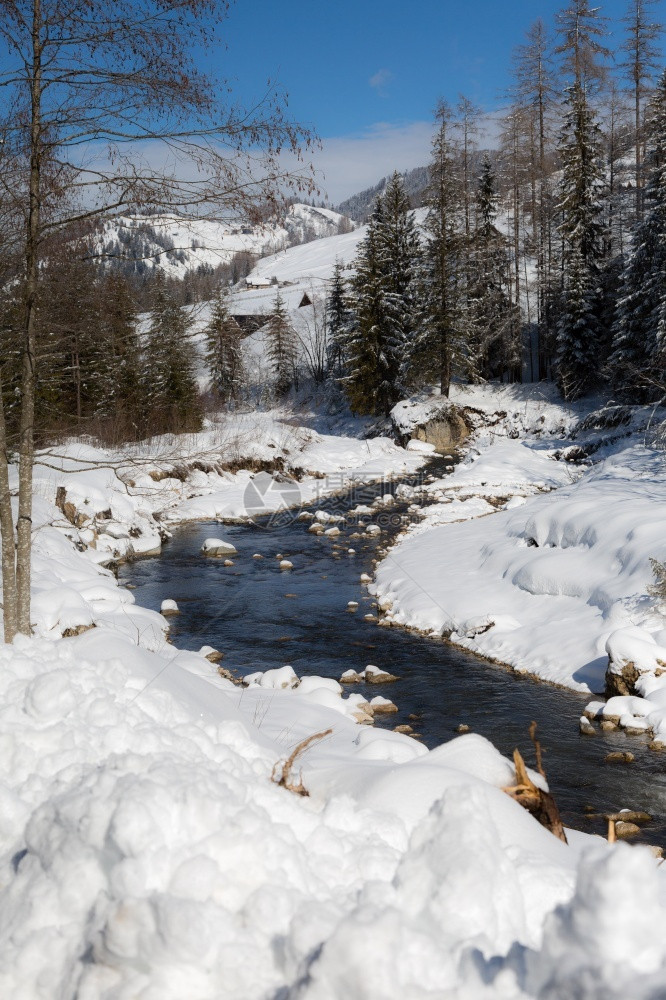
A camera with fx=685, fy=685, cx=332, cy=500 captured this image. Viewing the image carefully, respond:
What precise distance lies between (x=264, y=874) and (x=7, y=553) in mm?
3692

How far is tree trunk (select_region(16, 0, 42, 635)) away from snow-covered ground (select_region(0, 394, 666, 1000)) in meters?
1.10

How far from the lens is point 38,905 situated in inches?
98.7

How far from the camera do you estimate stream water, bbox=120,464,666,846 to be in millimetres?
6602

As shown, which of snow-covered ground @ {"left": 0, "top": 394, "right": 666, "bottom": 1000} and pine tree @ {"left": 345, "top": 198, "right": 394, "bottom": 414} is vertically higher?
pine tree @ {"left": 345, "top": 198, "right": 394, "bottom": 414}

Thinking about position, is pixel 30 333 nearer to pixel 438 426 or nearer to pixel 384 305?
pixel 438 426

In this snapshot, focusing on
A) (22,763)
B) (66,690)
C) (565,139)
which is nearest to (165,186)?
(66,690)

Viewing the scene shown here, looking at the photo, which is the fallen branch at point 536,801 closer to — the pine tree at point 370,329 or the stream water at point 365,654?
the stream water at point 365,654

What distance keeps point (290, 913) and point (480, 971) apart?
2.19ft

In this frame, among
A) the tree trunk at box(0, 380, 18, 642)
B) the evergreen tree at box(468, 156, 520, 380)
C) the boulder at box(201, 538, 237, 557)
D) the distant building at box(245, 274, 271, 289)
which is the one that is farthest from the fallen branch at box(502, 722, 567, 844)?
the distant building at box(245, 274, 271, 289)

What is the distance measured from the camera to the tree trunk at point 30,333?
4.49 meters

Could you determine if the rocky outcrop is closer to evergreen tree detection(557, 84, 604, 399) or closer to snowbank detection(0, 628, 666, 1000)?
evergreen tree detection(557, 84, 604, 399)

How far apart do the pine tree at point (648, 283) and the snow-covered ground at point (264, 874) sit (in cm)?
2277

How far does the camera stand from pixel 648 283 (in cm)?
2422

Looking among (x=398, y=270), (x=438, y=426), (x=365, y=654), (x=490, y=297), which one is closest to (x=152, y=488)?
(x=365, y=654)
